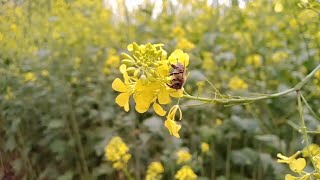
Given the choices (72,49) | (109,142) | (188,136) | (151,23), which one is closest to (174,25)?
(151,23)

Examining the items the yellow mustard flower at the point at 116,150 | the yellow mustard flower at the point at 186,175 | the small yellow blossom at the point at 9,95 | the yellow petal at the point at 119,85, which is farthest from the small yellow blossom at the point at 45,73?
the yellow petal at the point at 119,85

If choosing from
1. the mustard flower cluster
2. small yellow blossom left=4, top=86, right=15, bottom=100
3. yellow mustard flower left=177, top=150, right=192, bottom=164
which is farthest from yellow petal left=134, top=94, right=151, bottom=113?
small yellow blossom left=4, top=86, right=15, bottom=100

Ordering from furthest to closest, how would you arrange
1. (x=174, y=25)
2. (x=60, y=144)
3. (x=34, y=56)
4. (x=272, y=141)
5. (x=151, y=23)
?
(x=174, y=25), (x=151, y=23), (x=34, y=56), (x=60, y=144), (x=272, y=141)

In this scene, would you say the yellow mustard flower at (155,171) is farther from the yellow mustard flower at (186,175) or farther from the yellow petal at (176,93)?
the yellow petal at (176,93)

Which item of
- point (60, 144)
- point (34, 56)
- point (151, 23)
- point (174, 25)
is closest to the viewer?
point (60, 144)

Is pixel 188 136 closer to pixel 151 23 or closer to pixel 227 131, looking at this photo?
pixel 227 131

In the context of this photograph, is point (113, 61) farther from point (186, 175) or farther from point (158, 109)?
point (158, 109)

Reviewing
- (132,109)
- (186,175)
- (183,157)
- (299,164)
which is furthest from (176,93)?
(132,109)
